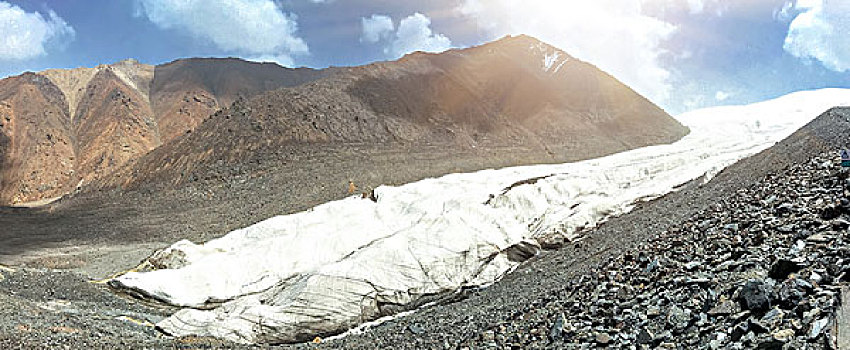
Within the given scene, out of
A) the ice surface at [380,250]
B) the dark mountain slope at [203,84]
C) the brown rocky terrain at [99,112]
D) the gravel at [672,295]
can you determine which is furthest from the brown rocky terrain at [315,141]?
the gravel at [672,295]

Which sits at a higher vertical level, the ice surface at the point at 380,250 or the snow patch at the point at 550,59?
the snow patch at the point at 550,59

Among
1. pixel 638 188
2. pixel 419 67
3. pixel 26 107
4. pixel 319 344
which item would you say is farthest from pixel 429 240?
pixel 26 107

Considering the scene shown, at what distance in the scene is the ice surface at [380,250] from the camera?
12.3 metres

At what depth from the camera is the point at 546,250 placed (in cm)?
1484

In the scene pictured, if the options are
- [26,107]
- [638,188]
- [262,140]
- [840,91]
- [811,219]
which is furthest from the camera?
[26,107]

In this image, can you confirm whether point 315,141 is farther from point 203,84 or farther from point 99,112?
point 203,84

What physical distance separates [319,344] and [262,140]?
103 ft

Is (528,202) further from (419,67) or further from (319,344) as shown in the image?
(419,67)

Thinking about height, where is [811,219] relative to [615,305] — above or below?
above

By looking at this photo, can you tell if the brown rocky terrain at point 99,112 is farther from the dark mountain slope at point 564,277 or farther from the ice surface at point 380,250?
the dark mountain slope at point 564,277

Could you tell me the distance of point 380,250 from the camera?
14102 millimetres

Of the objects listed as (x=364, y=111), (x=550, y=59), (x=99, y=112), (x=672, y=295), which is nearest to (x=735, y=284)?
(x=672, y=295)

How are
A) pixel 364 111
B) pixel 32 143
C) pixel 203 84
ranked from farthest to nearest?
pixel 203 84
pixel 32 143
pixel 364 111

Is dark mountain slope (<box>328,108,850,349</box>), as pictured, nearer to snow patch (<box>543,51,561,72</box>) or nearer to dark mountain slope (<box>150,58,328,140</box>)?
snow patch (<box>543,51,561,72</box>)
